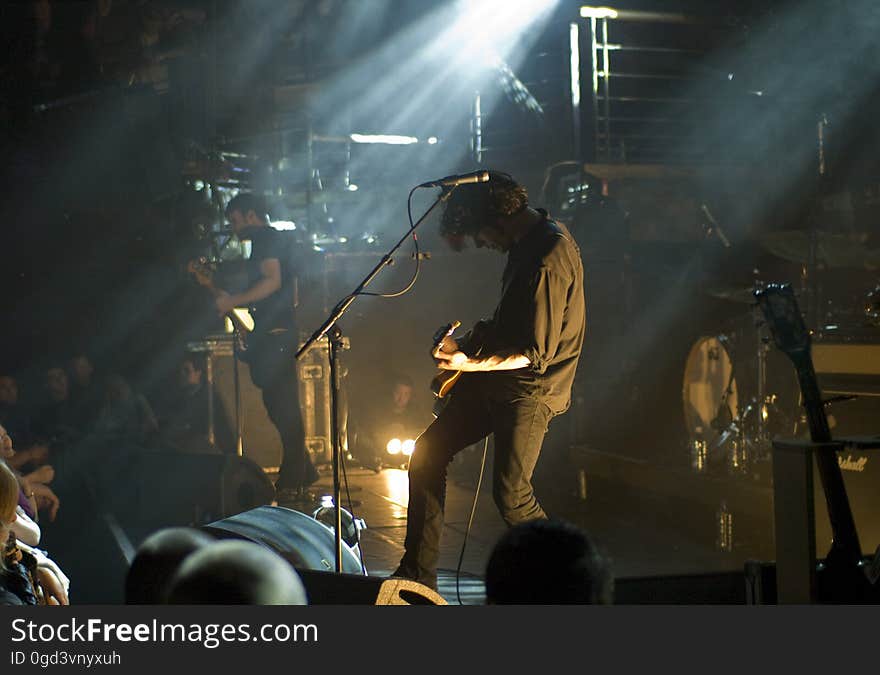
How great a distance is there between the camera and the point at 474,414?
4.33 m

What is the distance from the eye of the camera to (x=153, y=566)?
2385 mm

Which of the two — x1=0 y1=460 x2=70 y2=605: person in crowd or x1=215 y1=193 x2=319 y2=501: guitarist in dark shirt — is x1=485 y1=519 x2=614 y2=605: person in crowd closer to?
x1=0 y1=460 x2=70 y2=605: person in crowd

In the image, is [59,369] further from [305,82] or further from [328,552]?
[305,82]

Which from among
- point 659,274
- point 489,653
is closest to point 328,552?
point 489,653

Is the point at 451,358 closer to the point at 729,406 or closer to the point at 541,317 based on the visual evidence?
the point at 541,317

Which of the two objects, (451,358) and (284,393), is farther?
(284,393)

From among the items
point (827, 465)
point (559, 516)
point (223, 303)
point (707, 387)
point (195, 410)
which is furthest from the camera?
point (195, 410)

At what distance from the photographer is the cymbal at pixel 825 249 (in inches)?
284

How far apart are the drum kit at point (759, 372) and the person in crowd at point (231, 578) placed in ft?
17.8

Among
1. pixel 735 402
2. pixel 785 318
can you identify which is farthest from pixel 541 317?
pixel 735 402

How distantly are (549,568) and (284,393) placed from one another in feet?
18.5

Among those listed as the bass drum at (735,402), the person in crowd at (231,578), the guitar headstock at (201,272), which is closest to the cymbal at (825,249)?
the bass drum at (735,402)

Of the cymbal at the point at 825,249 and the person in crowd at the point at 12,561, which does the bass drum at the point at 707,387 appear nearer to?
the cymbal at the point at 825,249

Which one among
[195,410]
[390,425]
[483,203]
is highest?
[483,203]
